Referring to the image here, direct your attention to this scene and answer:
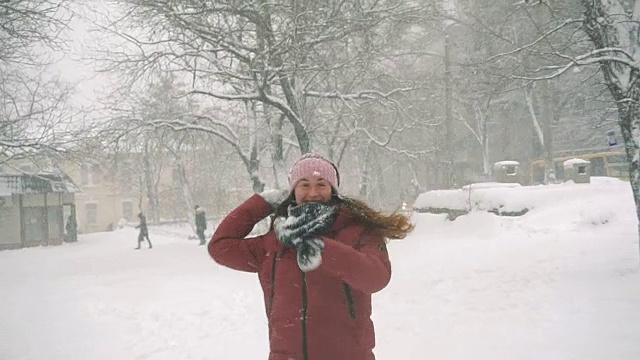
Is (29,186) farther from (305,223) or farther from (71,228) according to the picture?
(305,223)

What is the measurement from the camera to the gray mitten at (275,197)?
8.95 ft

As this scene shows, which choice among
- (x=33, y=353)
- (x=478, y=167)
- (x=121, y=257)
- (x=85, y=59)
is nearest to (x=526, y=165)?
(x=478, y=167)

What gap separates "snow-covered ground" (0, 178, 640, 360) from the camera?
240 inches

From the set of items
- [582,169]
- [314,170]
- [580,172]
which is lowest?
[314,170]

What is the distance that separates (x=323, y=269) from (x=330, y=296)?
0.14m

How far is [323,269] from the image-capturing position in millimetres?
2311

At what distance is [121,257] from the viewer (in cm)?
1930

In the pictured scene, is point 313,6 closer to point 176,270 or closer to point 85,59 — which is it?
point 85,59

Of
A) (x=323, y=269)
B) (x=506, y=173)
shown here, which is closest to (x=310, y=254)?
(x=323, y=269)

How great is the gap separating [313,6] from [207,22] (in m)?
2.08

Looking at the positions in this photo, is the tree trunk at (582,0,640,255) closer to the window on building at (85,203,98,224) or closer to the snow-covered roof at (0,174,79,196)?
the snow-covered roof at (0,174,79,196)

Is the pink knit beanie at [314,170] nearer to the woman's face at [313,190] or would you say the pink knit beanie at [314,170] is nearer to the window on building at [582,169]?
the woman's face at [313,190]

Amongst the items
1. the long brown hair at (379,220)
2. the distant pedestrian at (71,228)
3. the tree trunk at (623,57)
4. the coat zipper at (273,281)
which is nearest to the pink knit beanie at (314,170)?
the long brown hair at (379,220)

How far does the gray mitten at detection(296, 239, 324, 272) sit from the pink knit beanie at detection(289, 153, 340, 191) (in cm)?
45
